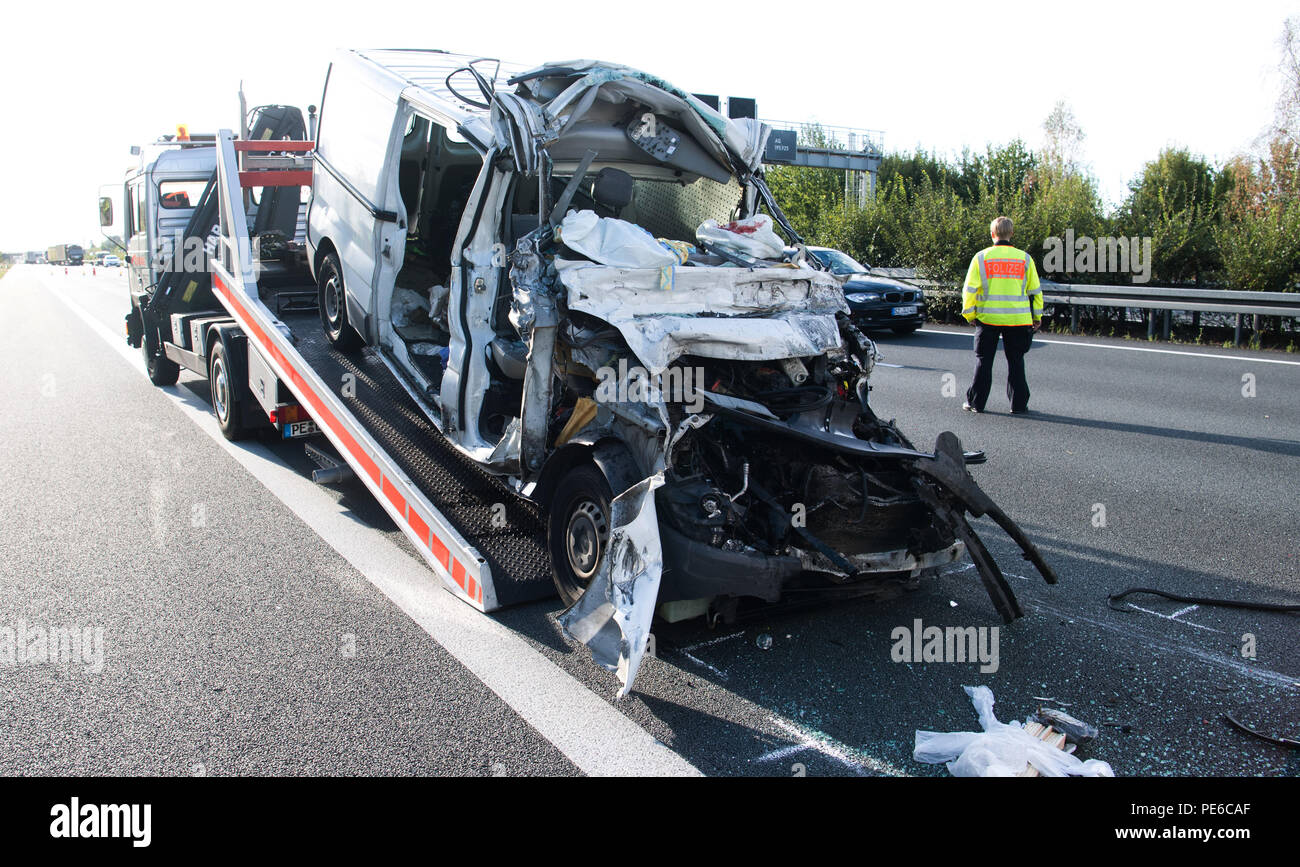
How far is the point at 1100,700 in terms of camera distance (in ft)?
12.5

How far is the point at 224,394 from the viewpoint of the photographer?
28.6 feet

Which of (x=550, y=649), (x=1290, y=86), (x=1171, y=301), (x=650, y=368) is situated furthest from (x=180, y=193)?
(x=1290, y=86)

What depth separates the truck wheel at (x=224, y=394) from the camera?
8414 mm

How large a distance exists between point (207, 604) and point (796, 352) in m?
3.35

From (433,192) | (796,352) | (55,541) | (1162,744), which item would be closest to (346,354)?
(433,192)

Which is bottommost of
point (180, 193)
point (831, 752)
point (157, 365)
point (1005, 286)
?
point (831, 752)

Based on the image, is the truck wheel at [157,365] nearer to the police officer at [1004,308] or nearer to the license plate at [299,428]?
the license plate at [299,428]

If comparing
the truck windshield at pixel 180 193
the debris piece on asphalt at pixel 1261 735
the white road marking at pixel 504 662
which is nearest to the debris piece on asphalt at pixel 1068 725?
the debris piece on asphalt at pixel 1261 735

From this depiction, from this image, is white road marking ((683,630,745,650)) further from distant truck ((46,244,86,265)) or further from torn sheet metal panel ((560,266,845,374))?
distant truck ((46,244,86,265))

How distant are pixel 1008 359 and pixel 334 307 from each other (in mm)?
6574

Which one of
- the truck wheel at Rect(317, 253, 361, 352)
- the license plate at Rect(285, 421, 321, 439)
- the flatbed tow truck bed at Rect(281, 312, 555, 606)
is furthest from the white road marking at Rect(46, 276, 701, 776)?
the truck wheel at Rect(317, 253, 361, 352)

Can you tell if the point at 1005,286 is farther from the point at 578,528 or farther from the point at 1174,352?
the point at 578,528
